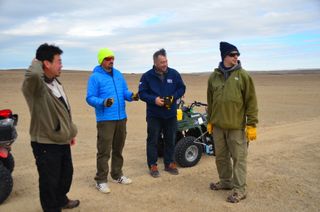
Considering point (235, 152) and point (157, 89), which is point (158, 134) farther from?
point (235, 152)

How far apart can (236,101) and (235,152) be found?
696 mm

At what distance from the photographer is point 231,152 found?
5.50 metres

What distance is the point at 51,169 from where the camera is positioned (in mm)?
4406

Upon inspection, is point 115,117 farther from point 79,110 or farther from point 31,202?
point 79,110

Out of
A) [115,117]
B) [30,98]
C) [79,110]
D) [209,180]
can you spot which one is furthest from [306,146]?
[79,110]

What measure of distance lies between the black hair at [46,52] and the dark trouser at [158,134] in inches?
96.5

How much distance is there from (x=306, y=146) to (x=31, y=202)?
5.65 m

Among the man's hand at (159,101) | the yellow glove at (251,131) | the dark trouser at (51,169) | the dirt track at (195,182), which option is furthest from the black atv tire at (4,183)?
the yellow glove at (251,131)

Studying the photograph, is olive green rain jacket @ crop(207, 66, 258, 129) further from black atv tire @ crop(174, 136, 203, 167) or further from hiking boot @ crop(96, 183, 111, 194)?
hiking boot @ crop(96, 183, 111, 194)

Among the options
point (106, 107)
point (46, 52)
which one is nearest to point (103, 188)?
point (106, 107)

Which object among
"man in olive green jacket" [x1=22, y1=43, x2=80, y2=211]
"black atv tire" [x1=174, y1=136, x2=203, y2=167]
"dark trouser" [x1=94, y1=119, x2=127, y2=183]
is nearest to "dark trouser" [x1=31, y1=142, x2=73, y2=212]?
"man in olive green jacket" [x1=22, y1=43, x2=80, y2=211]

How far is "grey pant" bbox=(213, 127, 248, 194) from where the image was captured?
5375mm

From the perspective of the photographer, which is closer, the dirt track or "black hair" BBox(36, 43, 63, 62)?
"black hair" BBox(36, 43, 63, 62)

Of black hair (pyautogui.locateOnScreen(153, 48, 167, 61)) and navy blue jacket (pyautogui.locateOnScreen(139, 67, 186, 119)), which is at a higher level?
black hair (pyautogui.locateOnScreen(153, 48, 167, 61))
